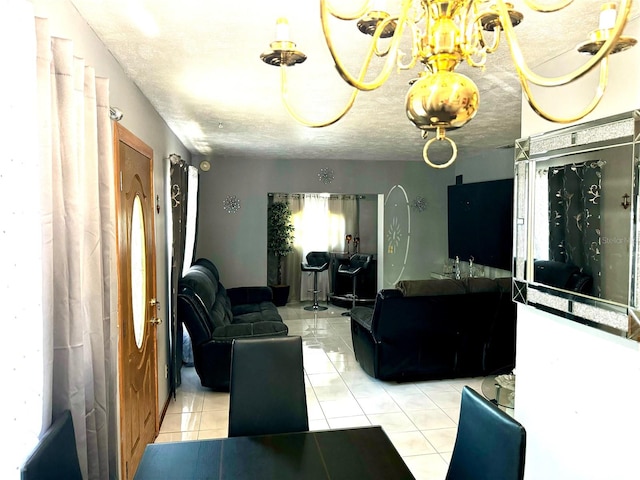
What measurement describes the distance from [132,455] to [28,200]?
6.86 feet

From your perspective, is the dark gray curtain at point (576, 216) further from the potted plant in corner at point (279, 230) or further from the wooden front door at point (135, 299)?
the potted plant in corner at point (279, 230)

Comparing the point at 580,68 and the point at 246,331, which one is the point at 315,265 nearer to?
the point at 246,331

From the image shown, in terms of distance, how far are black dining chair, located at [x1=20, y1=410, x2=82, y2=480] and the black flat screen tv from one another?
5053 millimetres

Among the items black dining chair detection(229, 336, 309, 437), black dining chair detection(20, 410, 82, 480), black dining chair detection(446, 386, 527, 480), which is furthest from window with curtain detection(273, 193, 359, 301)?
black dining chair detection(20, 410, 82, 480)

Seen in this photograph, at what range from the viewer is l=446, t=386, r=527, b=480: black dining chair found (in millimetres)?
1521

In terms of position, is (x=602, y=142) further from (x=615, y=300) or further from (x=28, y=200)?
(x=28, y=200)

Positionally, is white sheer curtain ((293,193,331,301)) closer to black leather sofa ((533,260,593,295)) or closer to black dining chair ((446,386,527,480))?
black leather sofa ((533,260,593,295))

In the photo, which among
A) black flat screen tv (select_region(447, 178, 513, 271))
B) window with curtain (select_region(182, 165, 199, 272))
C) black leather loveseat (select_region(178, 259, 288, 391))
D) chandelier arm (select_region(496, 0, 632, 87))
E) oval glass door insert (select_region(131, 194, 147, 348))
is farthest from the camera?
black flat screen tv (select_region(447, 178, 513, 271))

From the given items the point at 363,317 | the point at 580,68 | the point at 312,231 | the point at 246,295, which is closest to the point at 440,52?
the point at 580,68

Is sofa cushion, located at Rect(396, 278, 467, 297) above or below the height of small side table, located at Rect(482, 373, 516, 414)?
above

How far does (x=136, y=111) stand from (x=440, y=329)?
3277mm

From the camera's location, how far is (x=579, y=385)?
2229mm

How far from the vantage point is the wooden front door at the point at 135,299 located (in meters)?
2.53

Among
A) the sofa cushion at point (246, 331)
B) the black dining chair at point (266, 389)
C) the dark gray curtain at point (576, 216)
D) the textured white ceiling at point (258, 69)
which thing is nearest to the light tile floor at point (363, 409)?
the sofa cushion at point (246, 331)
